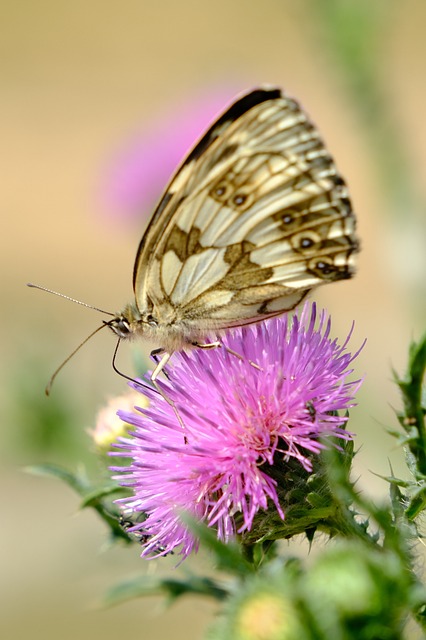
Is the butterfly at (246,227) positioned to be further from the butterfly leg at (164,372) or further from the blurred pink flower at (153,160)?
the blurred pink flower at (153,160)

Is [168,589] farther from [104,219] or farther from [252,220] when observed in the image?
[104,219]

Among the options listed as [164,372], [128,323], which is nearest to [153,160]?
[128,323]

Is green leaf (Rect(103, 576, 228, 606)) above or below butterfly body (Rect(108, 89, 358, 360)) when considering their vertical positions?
below

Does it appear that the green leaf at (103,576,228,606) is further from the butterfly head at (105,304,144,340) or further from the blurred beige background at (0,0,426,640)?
the butterfly head at (105,304,144,340)

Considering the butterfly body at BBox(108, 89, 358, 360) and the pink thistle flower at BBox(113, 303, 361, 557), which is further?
the butterfly body at BBox(108, 89, 358, 360)

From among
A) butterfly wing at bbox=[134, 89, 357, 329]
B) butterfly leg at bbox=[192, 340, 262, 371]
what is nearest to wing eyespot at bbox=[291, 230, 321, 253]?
butterfly wing at bbox=[134, 89, 357, 329]

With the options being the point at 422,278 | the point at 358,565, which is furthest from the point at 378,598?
the point at 422,278

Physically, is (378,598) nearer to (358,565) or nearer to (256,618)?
(358,565)
